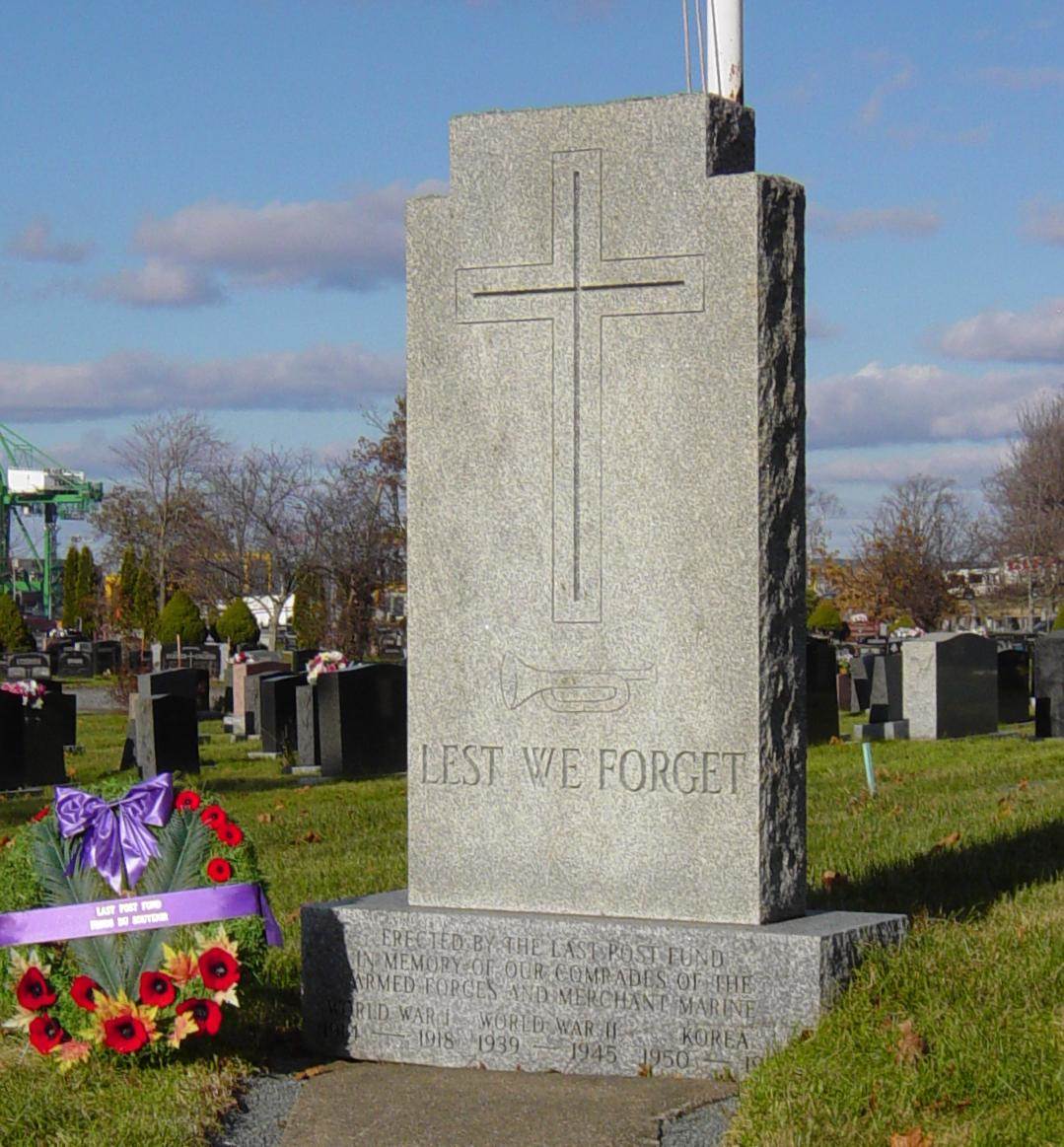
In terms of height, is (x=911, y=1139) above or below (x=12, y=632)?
below

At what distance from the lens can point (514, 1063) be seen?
5.21m

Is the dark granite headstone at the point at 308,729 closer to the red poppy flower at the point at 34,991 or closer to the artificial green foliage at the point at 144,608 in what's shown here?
the red poppy flower at the point at 34,991

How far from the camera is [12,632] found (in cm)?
4400

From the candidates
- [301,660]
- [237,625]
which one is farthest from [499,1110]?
[237,625]

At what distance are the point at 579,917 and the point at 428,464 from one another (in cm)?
159

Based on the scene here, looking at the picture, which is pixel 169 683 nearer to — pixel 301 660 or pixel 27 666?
pixel 301 660

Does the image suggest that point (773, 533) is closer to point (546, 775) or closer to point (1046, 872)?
point (546, 775)

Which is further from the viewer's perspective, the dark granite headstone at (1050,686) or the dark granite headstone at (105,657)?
the dark granite headstone at (105,657)

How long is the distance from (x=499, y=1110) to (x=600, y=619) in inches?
61.4

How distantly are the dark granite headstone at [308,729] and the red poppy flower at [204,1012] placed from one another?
11567mm

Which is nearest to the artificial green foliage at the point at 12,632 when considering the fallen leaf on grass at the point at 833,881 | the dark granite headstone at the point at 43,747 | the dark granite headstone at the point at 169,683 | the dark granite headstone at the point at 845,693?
the dark granite headstone at the point at 845,693

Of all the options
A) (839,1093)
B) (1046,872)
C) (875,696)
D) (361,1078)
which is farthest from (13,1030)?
(875,696)

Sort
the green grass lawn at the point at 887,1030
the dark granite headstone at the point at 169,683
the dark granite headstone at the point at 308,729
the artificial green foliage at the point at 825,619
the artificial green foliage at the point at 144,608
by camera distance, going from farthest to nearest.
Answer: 1. the artificial green foliage at the point at 144,608
2. the artificial green foliage at the point at 825,619
3. the dark granite headstone at the point at 308,729
4. the dark granite headstone at the point at 169,683
5. the green grass lawn at the point at 887,1030

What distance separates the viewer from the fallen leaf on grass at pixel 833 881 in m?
7.16
